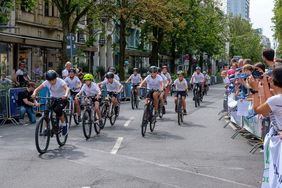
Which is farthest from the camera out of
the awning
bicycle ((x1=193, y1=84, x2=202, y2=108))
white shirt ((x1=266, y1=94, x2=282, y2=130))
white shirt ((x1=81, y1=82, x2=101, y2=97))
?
the awning

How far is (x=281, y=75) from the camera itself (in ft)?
18.8

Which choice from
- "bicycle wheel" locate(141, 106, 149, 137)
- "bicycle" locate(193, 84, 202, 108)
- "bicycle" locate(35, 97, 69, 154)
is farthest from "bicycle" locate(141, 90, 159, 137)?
"bicycle" locate(193, 84, 202, 108)

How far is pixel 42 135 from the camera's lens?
1138 centimetres

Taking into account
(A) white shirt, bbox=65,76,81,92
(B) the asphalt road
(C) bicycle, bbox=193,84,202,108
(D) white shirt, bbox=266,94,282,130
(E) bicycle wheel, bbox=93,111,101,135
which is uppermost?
(A) white shirt, bbox=65,76,81,92

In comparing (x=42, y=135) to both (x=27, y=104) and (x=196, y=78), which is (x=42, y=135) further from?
(x=196, y=78)

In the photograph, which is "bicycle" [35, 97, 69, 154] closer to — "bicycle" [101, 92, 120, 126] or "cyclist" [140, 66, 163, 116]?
"bicycle" [101, 92, 120, 126]

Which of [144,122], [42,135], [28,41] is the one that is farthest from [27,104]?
[28,41]

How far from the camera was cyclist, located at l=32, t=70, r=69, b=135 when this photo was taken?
1207cm

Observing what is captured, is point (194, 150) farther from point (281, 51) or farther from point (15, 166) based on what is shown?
point (281, 51)

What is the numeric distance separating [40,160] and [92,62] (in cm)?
4491

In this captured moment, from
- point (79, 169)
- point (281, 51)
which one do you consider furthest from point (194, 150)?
point (281, 51)

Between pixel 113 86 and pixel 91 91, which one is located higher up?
pixel 113 86

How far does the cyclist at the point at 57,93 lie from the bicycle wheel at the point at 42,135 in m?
0.46

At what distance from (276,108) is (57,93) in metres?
7.24
